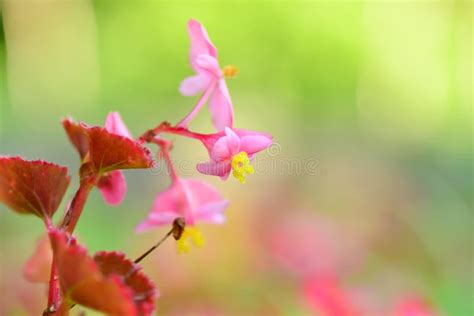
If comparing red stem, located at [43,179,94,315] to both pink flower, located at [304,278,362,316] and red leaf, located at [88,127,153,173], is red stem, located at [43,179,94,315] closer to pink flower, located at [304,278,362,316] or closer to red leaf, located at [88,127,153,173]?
red leaf, located at [88,127,153,173]

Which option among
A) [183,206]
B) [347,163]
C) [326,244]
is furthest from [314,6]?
[183,206]

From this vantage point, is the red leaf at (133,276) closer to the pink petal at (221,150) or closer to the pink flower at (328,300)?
the pink petal at (221,150)

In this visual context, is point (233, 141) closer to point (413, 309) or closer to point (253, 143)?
point (253, 143)

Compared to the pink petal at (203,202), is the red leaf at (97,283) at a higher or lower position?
lower

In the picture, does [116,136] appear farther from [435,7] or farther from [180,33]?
[435,7]

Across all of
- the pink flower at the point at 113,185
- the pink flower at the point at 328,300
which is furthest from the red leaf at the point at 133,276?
the pink flower at the point at 328,300

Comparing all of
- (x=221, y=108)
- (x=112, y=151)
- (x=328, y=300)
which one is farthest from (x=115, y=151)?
(x=328, y=300)
